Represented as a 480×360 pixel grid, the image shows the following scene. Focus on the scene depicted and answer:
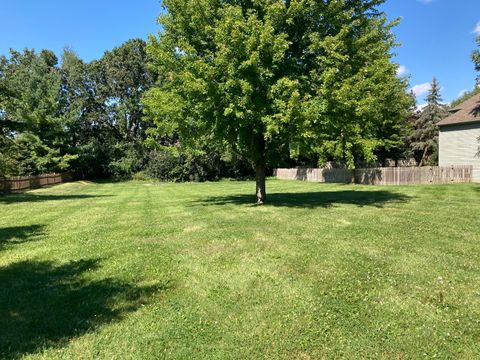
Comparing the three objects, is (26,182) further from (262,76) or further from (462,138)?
(462,138)

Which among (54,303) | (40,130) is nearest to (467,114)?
(54,303)

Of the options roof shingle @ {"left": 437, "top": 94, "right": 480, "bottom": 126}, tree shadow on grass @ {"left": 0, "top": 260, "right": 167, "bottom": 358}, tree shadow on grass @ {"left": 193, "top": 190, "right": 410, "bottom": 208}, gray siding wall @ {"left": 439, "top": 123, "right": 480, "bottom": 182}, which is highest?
roof shingle @ {"left": 437, "top": 94, "right": 480, "bottom": 126}

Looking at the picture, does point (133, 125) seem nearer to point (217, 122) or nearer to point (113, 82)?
point (113, 82)

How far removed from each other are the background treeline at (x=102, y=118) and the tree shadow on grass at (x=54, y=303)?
134 feet

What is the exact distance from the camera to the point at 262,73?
44.1 ft

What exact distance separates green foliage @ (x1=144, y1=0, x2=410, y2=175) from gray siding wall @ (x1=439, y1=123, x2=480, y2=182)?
2148 cm

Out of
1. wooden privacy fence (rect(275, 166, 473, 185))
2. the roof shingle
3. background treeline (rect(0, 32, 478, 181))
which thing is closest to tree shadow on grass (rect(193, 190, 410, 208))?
wooden privacy fence (rect(275, 166, 473, 185))

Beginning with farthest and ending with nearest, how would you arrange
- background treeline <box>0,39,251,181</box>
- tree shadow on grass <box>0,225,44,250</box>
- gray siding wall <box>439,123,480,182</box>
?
background treeline <box>0,39,251,181</box> → gray siding wall <box>439,123,480,182</box> → tree shadow on grass <box>0,225,44,250</box>

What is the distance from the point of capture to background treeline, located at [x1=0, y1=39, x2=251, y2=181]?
47312mm

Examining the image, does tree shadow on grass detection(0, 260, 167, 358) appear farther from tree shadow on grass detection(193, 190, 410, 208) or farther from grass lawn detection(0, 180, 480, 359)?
tree shadow on grass detection(193, 190, 410, 208)

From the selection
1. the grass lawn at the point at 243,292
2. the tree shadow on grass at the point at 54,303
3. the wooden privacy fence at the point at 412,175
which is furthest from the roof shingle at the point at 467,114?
the tree shadow on grass at the point at 54,303

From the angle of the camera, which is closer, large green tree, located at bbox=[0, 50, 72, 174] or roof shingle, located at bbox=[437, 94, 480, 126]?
roof shingle, located at bbox=[437, 94, 480, 126]

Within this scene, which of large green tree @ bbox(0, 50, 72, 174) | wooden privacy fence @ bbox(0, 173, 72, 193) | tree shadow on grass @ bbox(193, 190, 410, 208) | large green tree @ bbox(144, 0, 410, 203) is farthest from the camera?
large green tree @ bbox(0, 50, 72, 174)

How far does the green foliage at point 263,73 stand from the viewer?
521 inches
